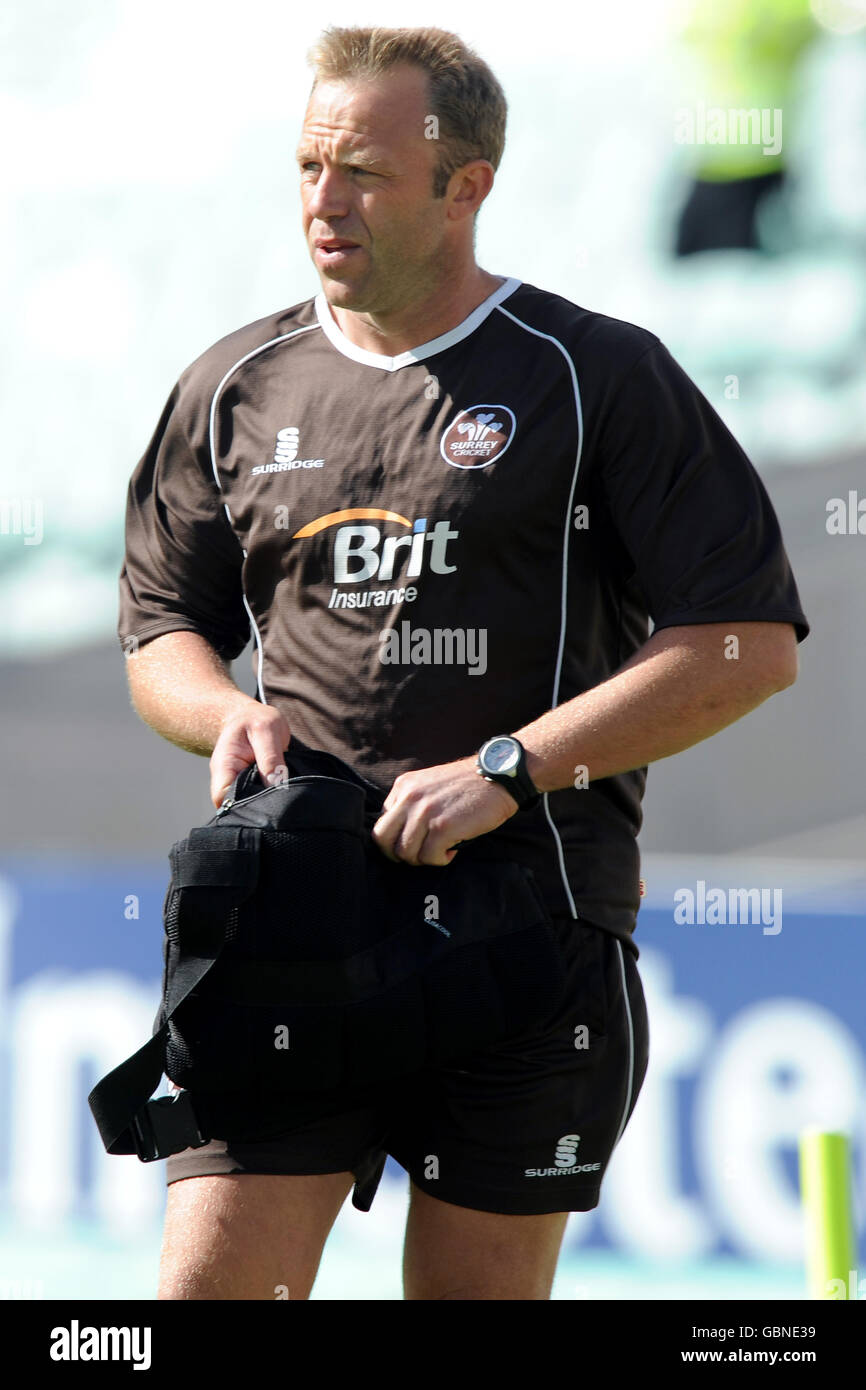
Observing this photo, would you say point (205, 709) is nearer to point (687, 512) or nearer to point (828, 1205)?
point (687, 512)

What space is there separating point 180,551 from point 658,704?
0.76 meters

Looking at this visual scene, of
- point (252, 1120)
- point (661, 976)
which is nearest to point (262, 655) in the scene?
point (252, 1120)

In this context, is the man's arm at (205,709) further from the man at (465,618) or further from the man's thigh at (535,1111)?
the man's thigh at (535,1111)

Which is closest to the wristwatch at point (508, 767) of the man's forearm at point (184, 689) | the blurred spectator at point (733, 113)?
the man's forearm at point (184, 689)

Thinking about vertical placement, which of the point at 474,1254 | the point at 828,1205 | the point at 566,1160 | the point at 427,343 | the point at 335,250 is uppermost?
the point at 335,250

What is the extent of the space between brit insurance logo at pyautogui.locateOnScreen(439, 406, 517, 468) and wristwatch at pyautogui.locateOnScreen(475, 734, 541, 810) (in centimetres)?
38

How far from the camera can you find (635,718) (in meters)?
2.33

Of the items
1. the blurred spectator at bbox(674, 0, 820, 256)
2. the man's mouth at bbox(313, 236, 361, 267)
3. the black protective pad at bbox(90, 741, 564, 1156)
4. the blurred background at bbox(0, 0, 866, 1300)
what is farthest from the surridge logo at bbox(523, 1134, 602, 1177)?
the blurred spectator at bbox(674, 0, 820, 256)

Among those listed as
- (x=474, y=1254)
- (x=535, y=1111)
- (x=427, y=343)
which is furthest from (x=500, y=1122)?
(x=427, y=343)

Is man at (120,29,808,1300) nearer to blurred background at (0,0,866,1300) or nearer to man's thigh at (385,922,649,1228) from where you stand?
man's thigh at (385,922,649,1228)

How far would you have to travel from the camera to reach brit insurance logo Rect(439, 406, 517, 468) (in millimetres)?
2400

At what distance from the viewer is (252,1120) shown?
2.26 m
